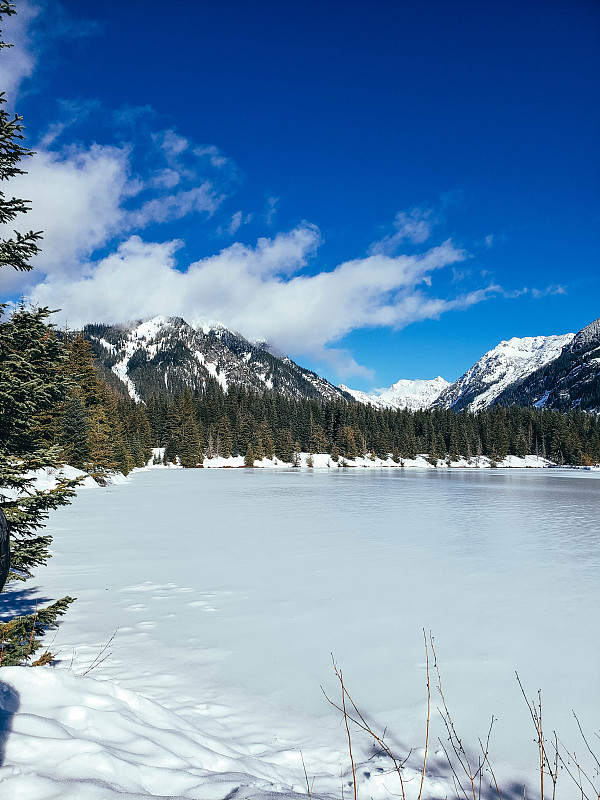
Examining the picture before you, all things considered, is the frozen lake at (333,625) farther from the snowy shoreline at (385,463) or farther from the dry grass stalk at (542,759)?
the snowy shoreline at (385,463)

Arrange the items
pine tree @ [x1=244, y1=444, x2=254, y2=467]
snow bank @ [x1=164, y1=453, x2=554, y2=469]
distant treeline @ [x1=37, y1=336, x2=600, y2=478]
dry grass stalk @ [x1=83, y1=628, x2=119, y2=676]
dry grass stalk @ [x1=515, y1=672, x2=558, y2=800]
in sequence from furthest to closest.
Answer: snow bank @ [x1=164, y1=453, x2=554, y2=469]
distant treeline @ [x1=37, y1=336, x2=600, y2=478]
pine tree @ [x1=244, y1=444, x2=254, y2=467]
dry grass stalk @ [x1=83, y1=628, x2=119, y2=676]
dry grass stalk @ [x1=515, y1=672, x2=558, y2=800]

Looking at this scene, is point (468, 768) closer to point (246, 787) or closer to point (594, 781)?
point (594, 781)

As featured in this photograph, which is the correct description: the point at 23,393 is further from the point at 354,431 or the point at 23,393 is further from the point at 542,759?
the point at 354,431

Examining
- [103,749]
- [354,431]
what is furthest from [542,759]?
[354,431]

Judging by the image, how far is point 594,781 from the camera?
380 centimetres

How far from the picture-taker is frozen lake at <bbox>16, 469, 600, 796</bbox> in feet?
15.6

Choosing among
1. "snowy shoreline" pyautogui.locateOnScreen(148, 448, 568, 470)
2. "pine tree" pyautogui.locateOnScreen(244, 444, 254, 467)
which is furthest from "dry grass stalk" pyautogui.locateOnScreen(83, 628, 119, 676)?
"snowy shoreline" pyautogui.locateOnScreen(148, 448, 568, 470)

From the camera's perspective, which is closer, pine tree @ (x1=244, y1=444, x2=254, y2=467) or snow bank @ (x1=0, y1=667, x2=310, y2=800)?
snow bank @ (x1=0, y1=667, x2=310, y2=800)

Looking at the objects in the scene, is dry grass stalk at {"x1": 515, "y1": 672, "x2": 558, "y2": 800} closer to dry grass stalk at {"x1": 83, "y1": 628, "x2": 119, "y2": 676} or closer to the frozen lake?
the frozen lake

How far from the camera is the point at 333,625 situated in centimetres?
724

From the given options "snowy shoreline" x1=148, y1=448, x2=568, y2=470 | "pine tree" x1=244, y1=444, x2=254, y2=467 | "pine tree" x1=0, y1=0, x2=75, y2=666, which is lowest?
"snowy shoreline" x1=148, y1=448, x2=568, y2=470

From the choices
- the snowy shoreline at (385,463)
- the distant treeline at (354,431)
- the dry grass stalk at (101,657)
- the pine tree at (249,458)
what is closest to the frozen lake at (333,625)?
the dry grass stalk at (101,657)

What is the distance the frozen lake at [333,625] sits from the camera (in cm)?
475

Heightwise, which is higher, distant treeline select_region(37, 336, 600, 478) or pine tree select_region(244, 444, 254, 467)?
distant treeline select_region(37, 336, 600, 478)
